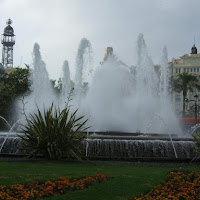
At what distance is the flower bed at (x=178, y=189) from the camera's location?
6.47m

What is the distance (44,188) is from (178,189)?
2686mm

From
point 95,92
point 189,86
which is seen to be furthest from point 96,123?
point 189,86

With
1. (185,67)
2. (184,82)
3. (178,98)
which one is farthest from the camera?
(185,67)

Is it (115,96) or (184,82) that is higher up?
(184,82)

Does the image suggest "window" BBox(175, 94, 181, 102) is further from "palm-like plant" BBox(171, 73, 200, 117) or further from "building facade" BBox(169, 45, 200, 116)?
"palm-like plant" BBox(171, 73, 200, 117)

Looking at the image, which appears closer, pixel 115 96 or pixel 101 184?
pixel 101 184

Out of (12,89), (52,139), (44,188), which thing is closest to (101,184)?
(44,188)

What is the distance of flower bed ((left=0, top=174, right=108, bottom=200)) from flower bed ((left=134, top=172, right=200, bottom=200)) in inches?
48.6

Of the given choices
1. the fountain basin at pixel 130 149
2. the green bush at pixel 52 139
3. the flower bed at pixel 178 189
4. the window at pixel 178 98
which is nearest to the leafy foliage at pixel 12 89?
the fountain basin at pixel 130 149

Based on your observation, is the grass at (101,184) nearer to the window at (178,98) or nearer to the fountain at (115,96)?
the fountain at (115,96)

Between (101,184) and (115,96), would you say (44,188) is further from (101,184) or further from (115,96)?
(115,96)

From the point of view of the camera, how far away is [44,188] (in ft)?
21.7

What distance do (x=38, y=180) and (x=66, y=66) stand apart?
25.3 m

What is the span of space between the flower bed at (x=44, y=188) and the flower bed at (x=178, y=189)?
48.6 inches
